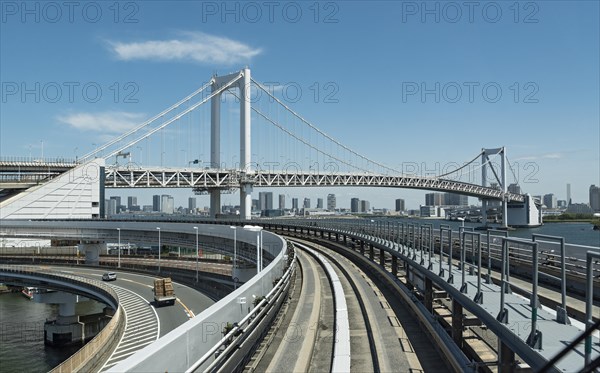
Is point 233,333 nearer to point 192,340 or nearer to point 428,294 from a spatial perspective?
point 192,340

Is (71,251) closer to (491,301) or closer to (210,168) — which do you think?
(210,168)

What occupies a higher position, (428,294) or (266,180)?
(266,180)

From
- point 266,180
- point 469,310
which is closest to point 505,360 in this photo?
point 469,310

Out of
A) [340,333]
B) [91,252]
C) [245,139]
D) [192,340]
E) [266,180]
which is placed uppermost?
[245,139]

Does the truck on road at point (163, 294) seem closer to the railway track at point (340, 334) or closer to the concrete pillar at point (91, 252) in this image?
the railway track at point (340, 334)

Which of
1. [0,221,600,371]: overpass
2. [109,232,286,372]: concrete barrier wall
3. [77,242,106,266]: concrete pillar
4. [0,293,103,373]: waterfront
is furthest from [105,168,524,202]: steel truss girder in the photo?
[109,232,286,372]: concrete barrier wall

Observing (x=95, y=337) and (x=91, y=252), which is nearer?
(x=95, y=337)

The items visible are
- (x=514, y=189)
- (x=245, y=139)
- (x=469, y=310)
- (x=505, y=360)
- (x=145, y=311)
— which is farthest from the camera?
(x=514, y=189)

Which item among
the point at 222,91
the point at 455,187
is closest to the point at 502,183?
the point at 455,187

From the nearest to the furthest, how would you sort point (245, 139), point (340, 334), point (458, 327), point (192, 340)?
1. point (192, 340)
2. point (458, 327)
3. point (340, 334)
4. point (245, 139)
